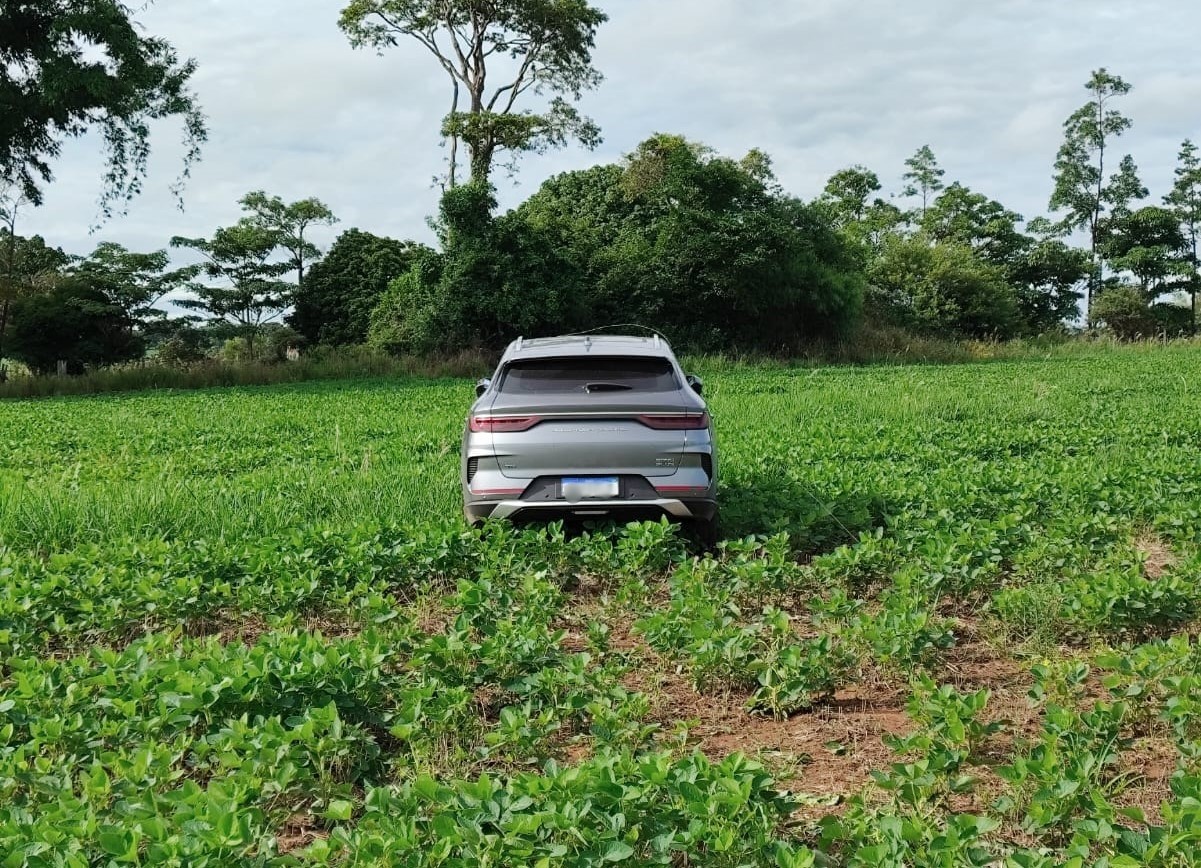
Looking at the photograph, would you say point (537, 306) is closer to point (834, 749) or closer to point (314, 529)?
point (314, 529)

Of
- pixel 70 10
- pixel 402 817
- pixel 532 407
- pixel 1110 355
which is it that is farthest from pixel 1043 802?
pixel 1110 355

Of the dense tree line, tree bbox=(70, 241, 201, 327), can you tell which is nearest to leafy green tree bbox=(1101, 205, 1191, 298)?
the dense tree line

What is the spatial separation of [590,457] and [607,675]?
8.25 feet

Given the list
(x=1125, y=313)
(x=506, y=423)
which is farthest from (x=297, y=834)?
(x=1125, y=313)

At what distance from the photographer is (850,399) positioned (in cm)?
1697

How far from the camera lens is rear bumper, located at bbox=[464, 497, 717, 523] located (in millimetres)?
6664

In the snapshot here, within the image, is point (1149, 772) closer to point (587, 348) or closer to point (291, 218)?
point (587, 348)

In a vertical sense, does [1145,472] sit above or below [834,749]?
above

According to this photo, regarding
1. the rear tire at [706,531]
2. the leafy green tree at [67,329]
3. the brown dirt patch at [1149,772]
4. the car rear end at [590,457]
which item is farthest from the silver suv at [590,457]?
the leafy green tree at [67,329]

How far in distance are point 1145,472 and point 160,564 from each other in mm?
8687

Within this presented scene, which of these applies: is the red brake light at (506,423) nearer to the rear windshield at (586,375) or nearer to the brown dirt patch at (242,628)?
the rear windshield at (586,375)

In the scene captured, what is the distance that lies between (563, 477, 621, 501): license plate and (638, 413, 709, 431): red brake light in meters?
0.48

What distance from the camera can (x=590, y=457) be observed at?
6.65 m

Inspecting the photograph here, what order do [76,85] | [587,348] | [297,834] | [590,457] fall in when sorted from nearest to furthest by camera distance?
[297,834], [590,457], [587,348], [76,85]
